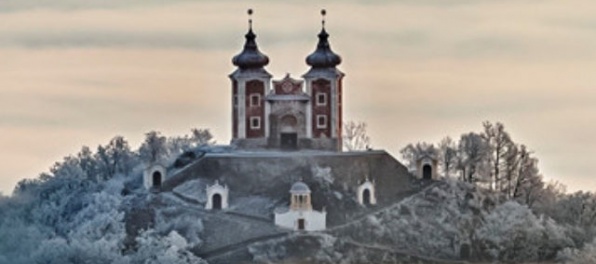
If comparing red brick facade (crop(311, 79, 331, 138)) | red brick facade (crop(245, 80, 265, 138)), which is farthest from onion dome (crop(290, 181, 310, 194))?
red brick facade (crop(245, 80, 265, 138))

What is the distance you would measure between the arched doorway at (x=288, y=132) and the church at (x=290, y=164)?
0.14 feet

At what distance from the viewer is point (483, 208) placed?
393 ft

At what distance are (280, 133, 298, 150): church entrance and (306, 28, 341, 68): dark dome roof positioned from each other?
3.15m

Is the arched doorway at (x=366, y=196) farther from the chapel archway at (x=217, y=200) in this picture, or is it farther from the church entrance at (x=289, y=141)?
the chapel archway at (x=217, y=200)

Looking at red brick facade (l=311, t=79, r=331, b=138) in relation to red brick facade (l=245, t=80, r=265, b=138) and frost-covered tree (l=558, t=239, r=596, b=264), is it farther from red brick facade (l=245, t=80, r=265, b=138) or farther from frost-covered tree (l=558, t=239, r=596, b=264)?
frost-covered tree (l=558, t=239, r=596, b=264)

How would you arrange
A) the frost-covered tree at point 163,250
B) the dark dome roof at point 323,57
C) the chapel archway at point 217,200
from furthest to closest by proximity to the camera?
the dark dome roof at point 323,57, the chapel archway at point 217,200, the frost-covered tree at point 163,250

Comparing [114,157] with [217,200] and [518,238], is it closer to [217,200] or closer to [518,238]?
[217,200]

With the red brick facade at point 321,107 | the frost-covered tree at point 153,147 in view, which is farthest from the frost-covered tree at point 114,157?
the red brick facade at point 321,107

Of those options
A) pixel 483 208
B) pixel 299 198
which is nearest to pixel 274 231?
pixel 299 198

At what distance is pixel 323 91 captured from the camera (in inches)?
4840

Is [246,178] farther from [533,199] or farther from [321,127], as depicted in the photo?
[533,199]

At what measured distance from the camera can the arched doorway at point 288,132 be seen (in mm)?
122250

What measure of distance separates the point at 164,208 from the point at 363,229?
26.9 ft

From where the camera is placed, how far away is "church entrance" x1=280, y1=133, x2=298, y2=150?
122 meters
